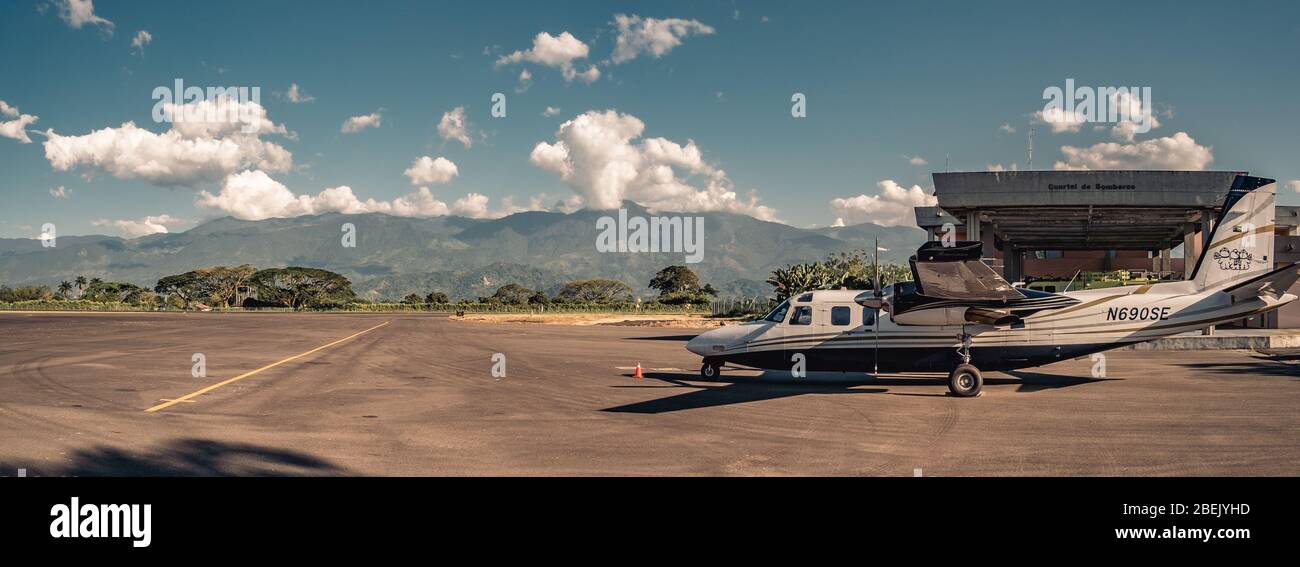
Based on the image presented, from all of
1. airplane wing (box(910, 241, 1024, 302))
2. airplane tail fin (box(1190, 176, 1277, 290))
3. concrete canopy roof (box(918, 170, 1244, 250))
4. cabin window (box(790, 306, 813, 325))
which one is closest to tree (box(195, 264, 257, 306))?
concrete canopy roof (box(918, 170, 1244, 250))

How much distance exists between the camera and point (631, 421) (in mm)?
12750

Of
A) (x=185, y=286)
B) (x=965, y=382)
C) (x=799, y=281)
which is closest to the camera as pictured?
(x=965, y=382)

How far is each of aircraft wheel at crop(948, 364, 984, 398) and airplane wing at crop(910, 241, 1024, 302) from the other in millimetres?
1579

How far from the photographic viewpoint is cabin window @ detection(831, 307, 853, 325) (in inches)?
690

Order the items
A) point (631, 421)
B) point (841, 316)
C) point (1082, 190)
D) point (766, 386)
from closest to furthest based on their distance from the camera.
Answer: point (631, 421) < point (841, 316) < point (766, 386) < point (1082, 190)

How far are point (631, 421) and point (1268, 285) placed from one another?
1457 centimetres

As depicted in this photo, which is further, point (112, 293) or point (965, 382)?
point (112, 293)

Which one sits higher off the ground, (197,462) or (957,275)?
(957,275)

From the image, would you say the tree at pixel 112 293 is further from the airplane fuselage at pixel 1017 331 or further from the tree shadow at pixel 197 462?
the airplane fuselage at pixel 1017 331

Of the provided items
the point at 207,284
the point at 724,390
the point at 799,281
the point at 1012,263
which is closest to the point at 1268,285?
the point at 724,390

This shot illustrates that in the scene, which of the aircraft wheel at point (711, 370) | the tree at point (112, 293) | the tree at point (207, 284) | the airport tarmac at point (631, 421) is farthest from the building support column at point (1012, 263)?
the tree at point (112, 293)

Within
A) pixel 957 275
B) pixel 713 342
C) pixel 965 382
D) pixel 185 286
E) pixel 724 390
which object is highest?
pixel 185 286

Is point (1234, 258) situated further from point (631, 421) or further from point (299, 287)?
point (299, 287)
